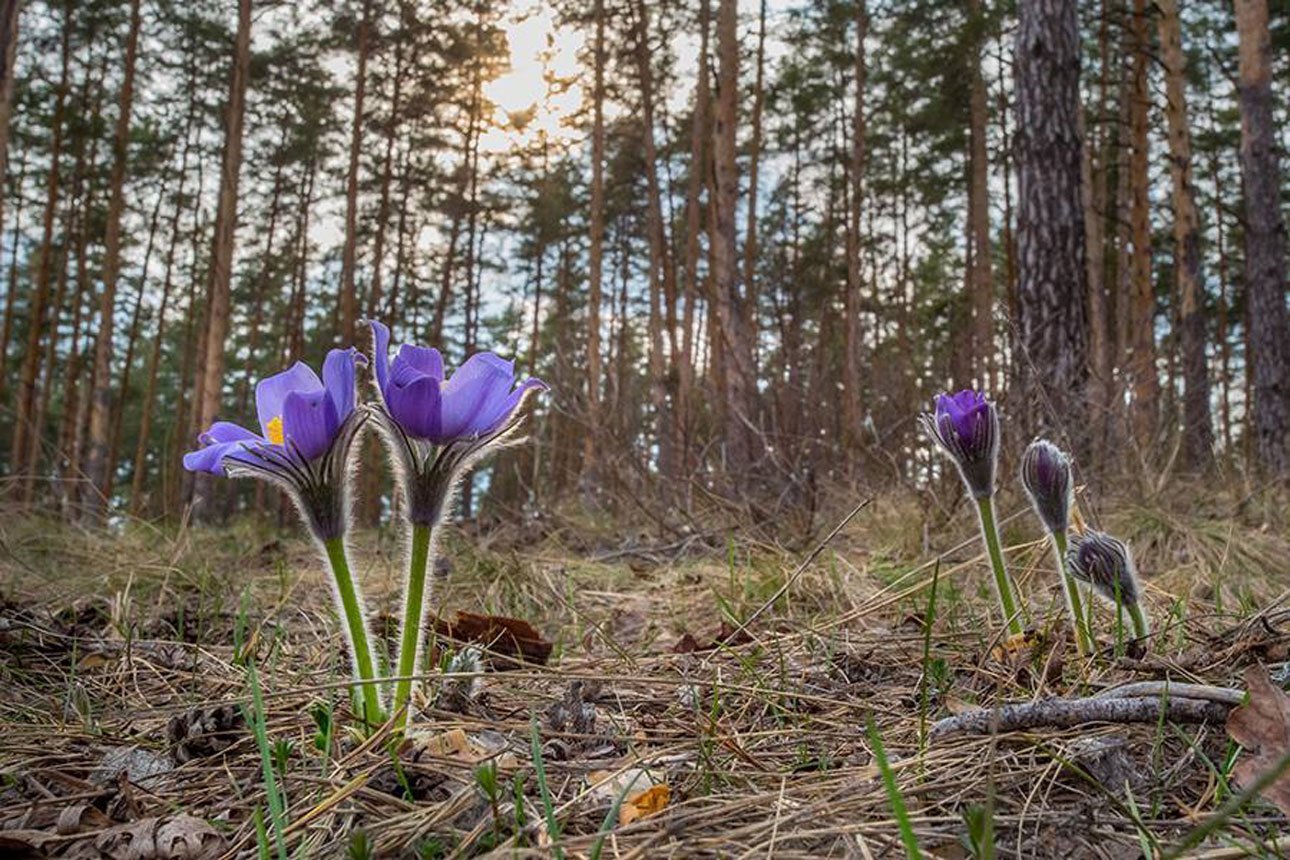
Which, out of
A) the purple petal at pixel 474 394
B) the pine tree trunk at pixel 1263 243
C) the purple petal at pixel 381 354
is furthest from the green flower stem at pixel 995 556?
the pine tree trunk at pixel 1263 243

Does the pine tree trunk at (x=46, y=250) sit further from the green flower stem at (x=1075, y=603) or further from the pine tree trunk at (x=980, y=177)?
the green flower stem at (x=1075, y=603)

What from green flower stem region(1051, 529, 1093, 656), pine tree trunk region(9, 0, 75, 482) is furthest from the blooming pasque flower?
pine tree trunk region(9, 0, 75, 482)

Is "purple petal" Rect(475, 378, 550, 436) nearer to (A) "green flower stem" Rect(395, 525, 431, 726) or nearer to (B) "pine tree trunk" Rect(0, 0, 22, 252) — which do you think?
(A) "green flower stem" Rect(395, 525, 431, 726)

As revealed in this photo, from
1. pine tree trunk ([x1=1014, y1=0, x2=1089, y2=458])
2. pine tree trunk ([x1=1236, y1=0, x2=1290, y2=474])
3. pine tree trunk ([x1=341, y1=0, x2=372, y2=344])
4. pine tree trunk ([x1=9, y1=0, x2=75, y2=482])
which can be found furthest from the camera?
pine tree trunk ([x1=9, y1=0, x2=75, y2=482])

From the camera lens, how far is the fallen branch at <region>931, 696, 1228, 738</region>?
1.22 m

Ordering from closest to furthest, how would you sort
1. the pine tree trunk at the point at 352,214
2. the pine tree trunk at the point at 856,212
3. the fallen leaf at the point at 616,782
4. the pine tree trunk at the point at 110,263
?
the fallen leaf at the point at 616,782, the pine tree trunk at the point at 352,214, the pine tree trunk at the point at 110,263, the pine tree trunk at the point at 856,212

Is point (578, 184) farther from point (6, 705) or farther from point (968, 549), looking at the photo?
point (6, 705)

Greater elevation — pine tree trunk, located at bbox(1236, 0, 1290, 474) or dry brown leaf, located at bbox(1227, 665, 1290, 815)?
pine tree trunk, located at bbox(1236, 0, 1290, 474)

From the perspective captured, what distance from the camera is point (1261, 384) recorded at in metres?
8.42

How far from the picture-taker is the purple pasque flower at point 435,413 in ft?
4.24

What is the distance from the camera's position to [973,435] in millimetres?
1712

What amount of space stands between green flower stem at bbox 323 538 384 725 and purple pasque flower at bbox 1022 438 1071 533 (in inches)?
50.2

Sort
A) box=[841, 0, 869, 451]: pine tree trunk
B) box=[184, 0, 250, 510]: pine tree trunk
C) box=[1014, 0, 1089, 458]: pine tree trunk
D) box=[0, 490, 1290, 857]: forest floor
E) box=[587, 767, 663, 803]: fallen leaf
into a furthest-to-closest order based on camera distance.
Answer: box=[841, 0, 869, 451]: pine tree trunk → box=[184, 0, 250, 510]: pine tree trunk → box=[1014, 0, 1089, 458]: pine tree trunk → box=[587, 767, 663, 803]: fallen leaf → box=[0, 490, 1290, 857]: forest floor

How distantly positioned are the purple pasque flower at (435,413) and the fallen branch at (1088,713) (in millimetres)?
820
